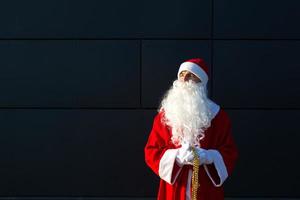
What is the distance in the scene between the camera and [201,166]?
11.8 feet

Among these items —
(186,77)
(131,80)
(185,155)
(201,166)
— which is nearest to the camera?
(185,155)

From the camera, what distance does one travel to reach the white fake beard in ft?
11.6

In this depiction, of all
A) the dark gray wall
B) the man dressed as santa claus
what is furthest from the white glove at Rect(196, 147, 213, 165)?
the dark gray wall

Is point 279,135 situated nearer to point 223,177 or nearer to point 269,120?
point 269,120

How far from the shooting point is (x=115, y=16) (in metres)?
5.26

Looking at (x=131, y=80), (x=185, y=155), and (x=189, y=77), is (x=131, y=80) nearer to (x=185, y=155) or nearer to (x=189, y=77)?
(x=189, y=77)

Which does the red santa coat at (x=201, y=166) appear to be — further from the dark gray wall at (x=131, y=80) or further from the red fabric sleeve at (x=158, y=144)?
Result: the dark gray wall at (x=131, y=80)

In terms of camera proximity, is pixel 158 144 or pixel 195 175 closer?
pixel 195 175

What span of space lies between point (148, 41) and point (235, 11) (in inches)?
37.5

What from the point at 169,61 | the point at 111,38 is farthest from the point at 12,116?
the point at 169,61

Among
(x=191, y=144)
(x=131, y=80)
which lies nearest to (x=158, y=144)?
(x=191, y=144)

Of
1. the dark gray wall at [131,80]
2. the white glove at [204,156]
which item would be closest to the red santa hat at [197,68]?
the white glove at [204,156]

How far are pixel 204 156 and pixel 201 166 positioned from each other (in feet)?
0.51

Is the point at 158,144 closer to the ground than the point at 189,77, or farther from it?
closer to the ground
